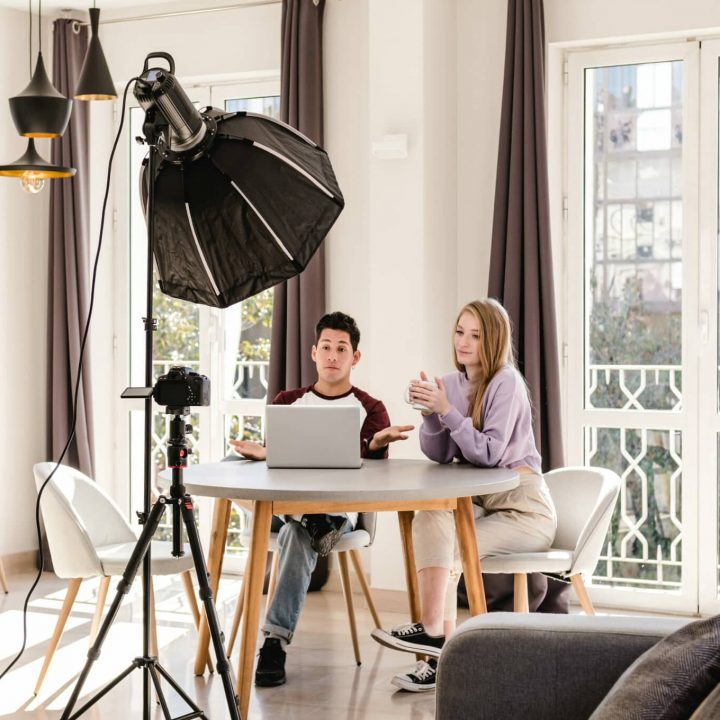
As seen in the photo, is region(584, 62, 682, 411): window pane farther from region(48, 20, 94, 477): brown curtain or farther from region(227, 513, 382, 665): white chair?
region(48, 20, 94, 477): brown curtain

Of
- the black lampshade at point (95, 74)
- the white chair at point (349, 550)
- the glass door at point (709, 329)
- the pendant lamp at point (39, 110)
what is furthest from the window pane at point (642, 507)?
the pendant lamp at point (39, 110)

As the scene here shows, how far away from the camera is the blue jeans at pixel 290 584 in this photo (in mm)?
3340

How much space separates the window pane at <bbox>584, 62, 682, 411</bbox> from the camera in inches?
170

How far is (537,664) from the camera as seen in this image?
5.22 feet

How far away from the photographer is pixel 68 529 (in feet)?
10.2

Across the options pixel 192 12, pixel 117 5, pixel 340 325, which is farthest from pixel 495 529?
pixel 117 5

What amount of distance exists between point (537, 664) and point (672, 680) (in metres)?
0.32

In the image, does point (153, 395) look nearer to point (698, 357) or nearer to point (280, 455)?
point (280, 455)

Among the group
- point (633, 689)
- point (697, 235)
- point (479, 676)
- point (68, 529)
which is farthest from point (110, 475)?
point (633, 689)

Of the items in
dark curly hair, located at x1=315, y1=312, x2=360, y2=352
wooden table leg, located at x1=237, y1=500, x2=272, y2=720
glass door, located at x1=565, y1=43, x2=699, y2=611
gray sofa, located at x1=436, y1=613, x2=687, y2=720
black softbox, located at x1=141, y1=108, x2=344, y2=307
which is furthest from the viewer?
glass door, located at x1=565, y1=43, x2=699, y2=611

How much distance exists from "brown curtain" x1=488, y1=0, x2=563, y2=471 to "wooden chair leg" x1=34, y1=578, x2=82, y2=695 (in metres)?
1.99

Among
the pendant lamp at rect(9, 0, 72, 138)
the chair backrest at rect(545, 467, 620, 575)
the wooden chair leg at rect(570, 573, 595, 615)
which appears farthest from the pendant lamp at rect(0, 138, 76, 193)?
the wooden chair leg at rect(570, 573, 595, 615)

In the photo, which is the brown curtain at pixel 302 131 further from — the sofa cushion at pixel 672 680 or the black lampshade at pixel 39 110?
the sofa cushion at pixel 672 680

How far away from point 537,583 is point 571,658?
2.63m
